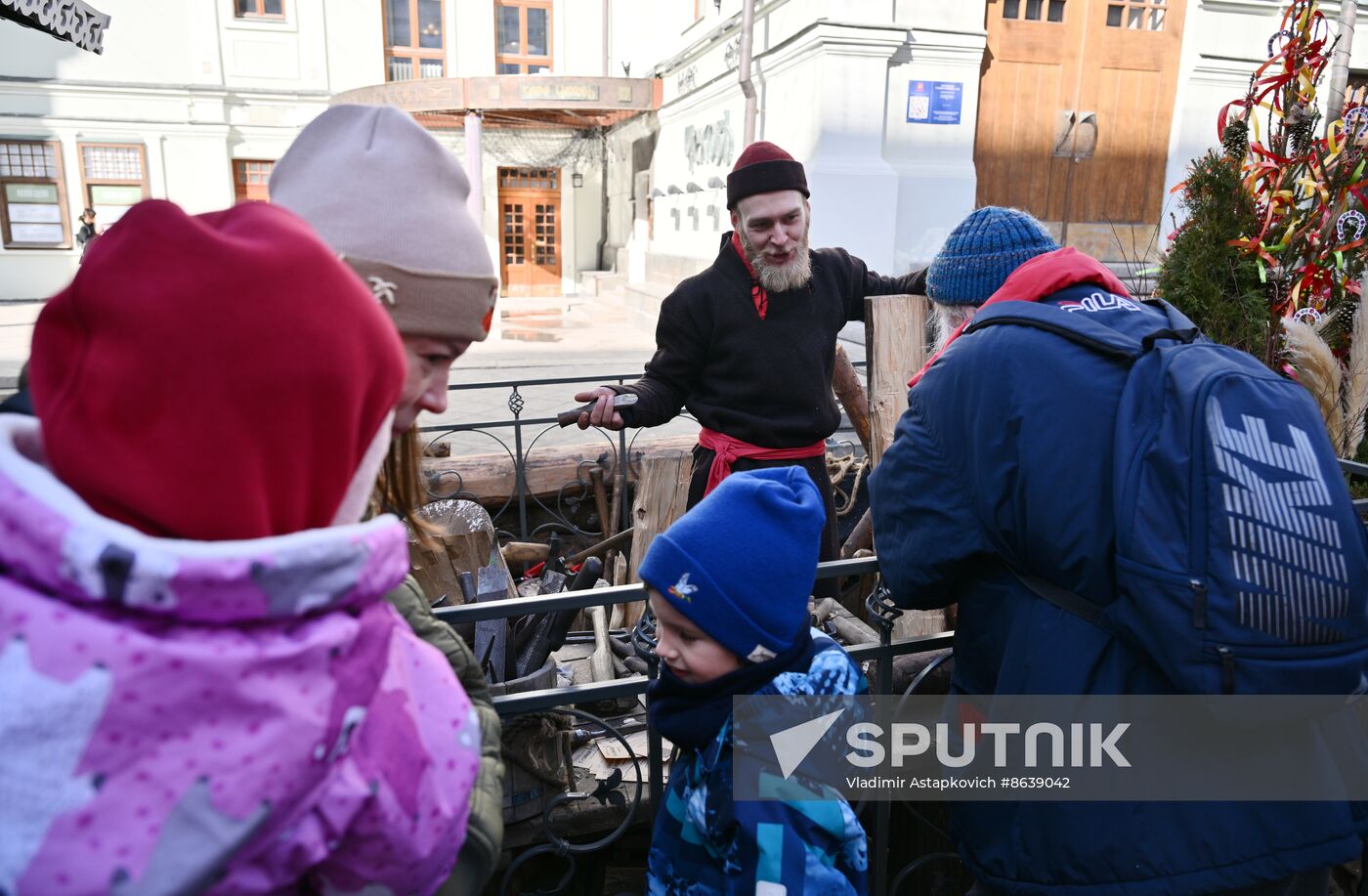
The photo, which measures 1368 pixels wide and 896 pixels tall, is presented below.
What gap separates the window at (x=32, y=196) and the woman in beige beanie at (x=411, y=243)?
21.6 metres

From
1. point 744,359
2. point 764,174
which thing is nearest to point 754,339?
point 744,359

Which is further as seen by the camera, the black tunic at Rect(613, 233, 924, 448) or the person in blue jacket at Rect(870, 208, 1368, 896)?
the black tunic at Rect(613, 233, 924, 448)

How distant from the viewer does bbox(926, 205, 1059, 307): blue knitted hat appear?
1.68 m

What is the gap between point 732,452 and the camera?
2955 millimetres

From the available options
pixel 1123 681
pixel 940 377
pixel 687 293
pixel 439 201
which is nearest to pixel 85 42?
pixel 687 293

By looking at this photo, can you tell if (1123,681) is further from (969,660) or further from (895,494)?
(895,494)

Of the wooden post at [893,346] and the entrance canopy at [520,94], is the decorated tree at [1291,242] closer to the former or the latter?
the wooden post at [893,346]

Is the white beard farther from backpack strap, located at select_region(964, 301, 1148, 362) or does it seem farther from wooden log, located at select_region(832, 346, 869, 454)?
wooden log, located at select_region(832, 346, 869, 454)

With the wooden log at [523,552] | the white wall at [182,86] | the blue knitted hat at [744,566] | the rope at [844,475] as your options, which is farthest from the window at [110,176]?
the blue knitted hat at [744,566]

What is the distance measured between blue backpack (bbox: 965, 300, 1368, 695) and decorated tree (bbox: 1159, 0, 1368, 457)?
2449 mm

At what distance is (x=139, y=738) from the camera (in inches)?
23.6

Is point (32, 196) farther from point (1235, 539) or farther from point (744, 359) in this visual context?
point (1235, 539)

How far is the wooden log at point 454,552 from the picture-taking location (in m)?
3.45

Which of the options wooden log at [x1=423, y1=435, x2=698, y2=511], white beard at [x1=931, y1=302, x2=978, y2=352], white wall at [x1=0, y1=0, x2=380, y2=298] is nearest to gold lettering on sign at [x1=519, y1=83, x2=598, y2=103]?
white wall at [x1=0, y1=0, x2=380, y2=298]
